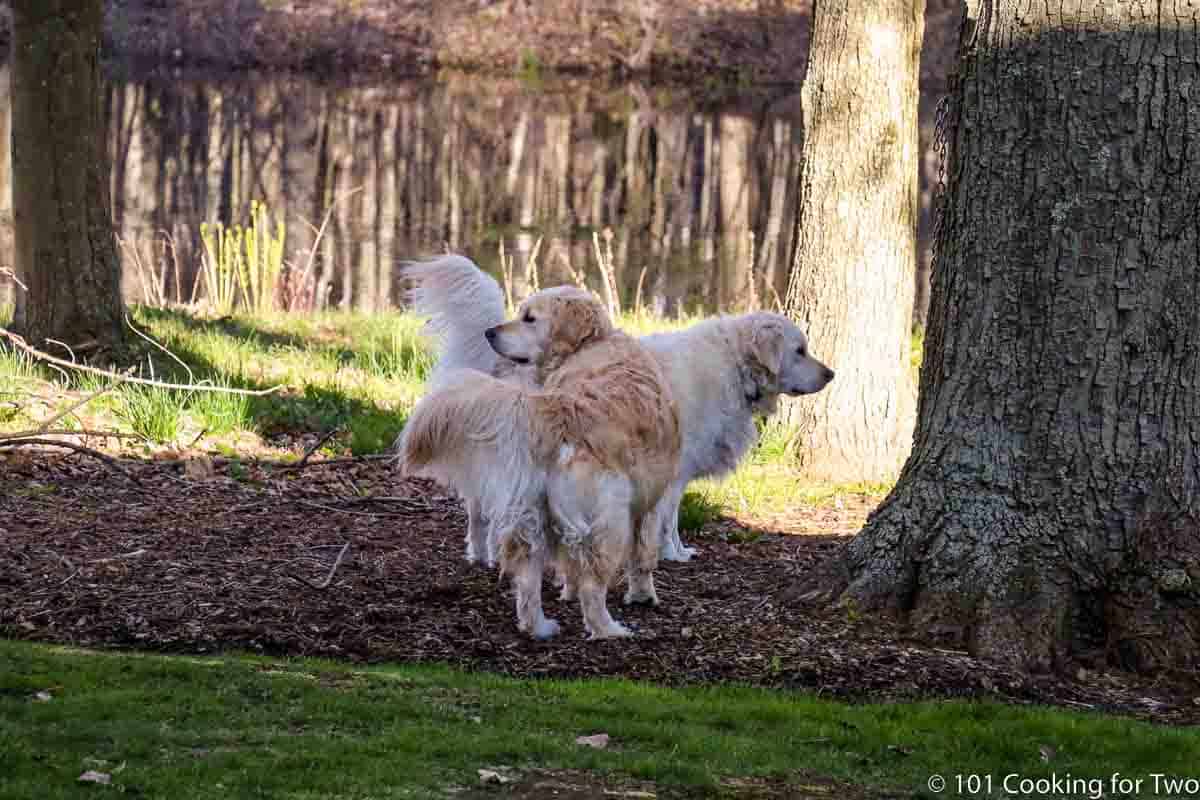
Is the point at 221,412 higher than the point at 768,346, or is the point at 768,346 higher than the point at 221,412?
the point at 768,346

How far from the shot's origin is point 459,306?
24.2 ft

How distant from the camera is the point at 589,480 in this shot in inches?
232

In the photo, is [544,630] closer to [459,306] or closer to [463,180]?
[459,306]

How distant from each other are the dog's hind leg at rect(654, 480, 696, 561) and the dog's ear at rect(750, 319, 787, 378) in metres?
0.75

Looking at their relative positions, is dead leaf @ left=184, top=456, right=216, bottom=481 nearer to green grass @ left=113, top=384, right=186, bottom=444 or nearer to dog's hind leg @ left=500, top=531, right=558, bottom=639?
green grass @ left=113, top=384, right=186, bottom=444

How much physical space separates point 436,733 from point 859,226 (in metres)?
5.45

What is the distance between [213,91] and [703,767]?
31.8 meters

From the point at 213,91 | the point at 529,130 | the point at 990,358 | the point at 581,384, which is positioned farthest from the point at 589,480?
the point at 213,91

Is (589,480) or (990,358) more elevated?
(990,358)

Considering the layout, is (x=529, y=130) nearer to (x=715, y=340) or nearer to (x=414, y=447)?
(x=715, y=340)

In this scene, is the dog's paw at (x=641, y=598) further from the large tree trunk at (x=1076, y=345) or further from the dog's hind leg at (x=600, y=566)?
the large tree trunk at (x=1076, y=345)

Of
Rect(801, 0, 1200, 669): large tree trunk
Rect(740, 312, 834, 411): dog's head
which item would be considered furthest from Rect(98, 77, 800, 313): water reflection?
Rect(801, 0, 1200, 669): large tree trunk

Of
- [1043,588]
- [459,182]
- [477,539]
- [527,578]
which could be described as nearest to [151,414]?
[477,539]

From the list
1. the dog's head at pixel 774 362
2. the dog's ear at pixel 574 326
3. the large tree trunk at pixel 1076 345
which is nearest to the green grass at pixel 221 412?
the dog's ear at pixel 574 326
